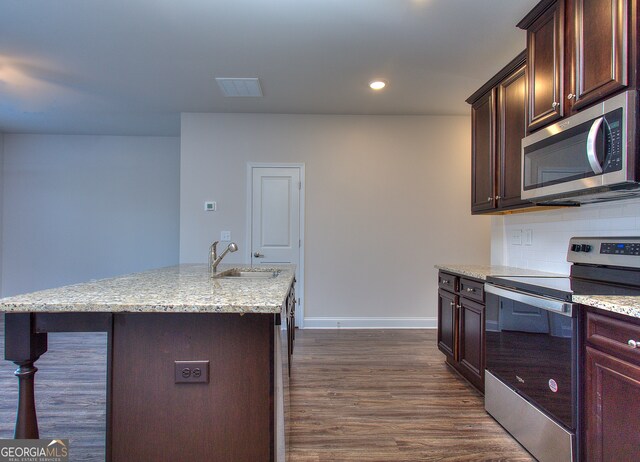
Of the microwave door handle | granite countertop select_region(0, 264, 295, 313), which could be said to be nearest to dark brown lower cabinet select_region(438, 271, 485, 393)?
the microwave door handle

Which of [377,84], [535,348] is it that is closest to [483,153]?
[377,84]

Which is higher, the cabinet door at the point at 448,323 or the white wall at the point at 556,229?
the white wall at the point at 556,229

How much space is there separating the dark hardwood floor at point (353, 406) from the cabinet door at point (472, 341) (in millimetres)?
168

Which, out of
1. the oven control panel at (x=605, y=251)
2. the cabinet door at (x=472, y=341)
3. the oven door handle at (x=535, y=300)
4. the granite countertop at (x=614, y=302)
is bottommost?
the cabinet door at (x=472, y=341)

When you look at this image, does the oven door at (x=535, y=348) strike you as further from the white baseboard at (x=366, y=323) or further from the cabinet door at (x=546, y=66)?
the white baseboard at (x=366, y=323)

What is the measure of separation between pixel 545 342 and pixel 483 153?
1687 mm

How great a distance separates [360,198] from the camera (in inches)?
174

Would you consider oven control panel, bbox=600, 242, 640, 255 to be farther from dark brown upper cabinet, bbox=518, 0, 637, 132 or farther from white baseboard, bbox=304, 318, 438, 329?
white baseboard, bbox=304, 318, 438, 329

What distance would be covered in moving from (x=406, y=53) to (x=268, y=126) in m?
2.03

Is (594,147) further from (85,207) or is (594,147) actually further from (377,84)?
(85,207)

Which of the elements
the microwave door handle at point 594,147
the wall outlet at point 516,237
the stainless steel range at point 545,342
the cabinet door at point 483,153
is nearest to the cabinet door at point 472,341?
the stainless steel range at point 545,342

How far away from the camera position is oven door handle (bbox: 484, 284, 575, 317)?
1.57m

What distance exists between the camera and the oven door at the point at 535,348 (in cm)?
159

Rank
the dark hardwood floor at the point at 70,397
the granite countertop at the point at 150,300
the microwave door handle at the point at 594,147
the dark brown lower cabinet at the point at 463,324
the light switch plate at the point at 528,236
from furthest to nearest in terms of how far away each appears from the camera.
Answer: the light switch plate at the point at 528,236
the dark brown lower cabinet at the point at 463,324
the dark hardwood floor at the point at 70,397
the microwave door handle at the point at 594,147
the granite countertop at the point at 150,300
